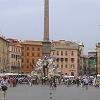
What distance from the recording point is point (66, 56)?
140m

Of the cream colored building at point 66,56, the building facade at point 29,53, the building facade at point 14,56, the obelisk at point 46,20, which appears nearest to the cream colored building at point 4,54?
the building facade at point 14,56

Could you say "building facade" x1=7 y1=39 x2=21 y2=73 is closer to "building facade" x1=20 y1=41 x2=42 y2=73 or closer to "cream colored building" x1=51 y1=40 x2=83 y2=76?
"building facade" x1=20 y1=41 x2=42 y2=73

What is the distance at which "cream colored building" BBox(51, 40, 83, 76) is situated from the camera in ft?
453

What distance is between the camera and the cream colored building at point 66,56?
453 ft

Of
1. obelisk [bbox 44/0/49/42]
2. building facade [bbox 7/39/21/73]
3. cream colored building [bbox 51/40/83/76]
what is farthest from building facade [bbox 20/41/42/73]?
obelisk [bbox 44/0/49/42]

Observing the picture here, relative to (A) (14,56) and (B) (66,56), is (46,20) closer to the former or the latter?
(A) (14,56)

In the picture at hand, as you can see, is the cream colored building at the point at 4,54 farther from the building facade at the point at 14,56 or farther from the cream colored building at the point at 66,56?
the cream colored building at the point at 66,56

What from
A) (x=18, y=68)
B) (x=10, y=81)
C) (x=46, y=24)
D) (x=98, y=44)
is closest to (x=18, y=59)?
(x=18, y=68)

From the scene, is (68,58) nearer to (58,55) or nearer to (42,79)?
(58,55)

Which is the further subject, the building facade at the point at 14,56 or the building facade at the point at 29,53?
the building facade at the point at 29,53

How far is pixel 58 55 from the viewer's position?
139m

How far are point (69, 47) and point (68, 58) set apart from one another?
3331 millimetres

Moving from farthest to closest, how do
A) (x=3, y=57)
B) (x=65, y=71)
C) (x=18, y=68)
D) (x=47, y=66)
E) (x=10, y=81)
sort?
(x=65, y=71)
(x=18, y=68)
(x=3, y=57)
(x=47, y=66)
(x=10, y=81)

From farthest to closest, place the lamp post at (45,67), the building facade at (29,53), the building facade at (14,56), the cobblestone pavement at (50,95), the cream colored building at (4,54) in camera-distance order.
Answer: the building facade at (29,53)
the building facade at (14,56)
the cream colored building at (4,54)
the lamp post at (45,67)
the cobblestone pavement at (50,95)
